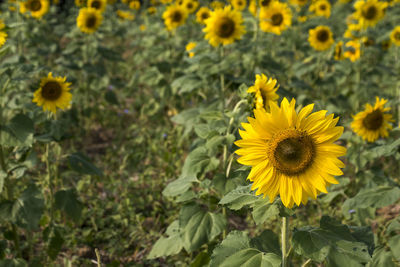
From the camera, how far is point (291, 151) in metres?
1.54

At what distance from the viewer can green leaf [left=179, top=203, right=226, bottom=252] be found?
2.21 metres

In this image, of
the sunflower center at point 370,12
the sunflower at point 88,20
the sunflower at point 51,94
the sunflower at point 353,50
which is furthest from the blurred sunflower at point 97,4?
the sunflower center at point 370,12

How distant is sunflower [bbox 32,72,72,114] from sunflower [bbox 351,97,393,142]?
2.37 meters

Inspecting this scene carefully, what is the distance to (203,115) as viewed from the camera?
8.25ft

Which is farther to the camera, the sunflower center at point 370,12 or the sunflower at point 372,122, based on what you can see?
the sunflower center at point 370,12

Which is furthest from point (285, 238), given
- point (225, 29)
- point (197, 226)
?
point (225, 29)

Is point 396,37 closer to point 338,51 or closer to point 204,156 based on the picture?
point 338,51

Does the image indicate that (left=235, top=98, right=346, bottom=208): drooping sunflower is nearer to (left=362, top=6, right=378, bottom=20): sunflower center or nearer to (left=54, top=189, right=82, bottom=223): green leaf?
(left=54, top=189, right=82, bottom=223): green leaf

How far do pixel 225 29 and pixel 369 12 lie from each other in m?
2.15

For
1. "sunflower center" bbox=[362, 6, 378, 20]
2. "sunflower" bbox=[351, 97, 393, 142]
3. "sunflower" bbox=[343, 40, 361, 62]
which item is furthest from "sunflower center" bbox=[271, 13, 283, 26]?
"sunflower" bbox=[351, 97, 393, 142]

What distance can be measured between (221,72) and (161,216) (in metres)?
1.52

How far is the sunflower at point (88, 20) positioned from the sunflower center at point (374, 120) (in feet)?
12.2

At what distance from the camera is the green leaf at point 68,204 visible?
2834mm

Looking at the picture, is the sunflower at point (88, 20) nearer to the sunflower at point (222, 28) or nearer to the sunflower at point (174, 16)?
the sunflower at point (174, 16)
